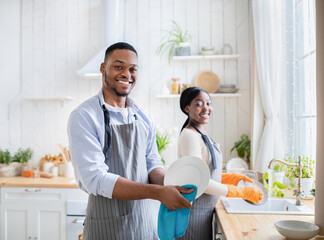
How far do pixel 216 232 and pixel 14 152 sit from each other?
107 inches

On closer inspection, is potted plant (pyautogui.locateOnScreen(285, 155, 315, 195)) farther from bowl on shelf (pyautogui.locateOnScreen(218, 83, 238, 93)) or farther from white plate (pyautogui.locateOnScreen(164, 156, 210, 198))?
bowl on shelf (pyautogui.locateOnScreen(218, 83, 238, 93))

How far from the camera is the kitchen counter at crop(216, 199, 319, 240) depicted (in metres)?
1.38

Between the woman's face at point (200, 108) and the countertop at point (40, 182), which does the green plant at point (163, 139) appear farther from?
the woman's face at point (200, 108)

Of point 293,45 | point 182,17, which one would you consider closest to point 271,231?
point 293,45

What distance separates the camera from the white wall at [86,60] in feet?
11.2

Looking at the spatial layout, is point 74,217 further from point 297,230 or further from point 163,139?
point 297,230

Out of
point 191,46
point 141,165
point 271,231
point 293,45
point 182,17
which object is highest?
point 182,17

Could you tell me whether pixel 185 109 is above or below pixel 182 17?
below

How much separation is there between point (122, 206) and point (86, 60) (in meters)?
2.50

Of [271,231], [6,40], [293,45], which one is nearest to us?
[271,231]

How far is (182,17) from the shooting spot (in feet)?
11.5

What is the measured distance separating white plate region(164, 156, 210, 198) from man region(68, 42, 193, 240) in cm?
7

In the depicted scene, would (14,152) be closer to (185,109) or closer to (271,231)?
(185,109)

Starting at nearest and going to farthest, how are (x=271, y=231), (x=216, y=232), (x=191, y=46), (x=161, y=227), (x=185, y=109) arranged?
1. (x=161, y=227)
2. (x=271, y=231)
3. (x=216, y=232)
4. (x=185, y=109)
5. (x=191, y=46)
